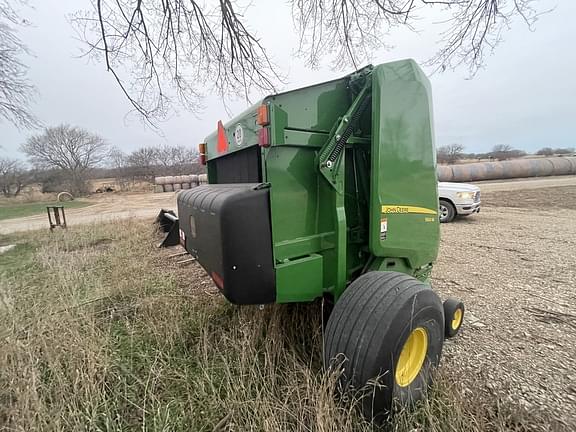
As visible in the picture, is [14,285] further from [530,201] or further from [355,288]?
[530,201]

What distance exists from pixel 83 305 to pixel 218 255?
7.52 feet

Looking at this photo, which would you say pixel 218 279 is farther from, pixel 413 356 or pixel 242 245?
pixel 413 356

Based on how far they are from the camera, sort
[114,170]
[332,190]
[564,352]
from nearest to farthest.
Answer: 1. [332,190]
2. [564,352]
3. [114,170]

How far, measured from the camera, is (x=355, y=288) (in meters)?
1.68

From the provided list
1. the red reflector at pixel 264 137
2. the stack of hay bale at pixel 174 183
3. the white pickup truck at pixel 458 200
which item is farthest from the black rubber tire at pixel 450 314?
the stack of hay bale at pixel 174 183

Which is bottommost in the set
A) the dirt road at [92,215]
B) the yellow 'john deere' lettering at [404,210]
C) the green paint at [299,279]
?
the dirt road at [92,215]

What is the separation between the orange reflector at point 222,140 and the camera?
2404mm

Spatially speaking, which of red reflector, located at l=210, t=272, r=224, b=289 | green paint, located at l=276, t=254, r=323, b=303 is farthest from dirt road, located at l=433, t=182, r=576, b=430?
red reflector, located at l=210, t=272, r=224, b=289

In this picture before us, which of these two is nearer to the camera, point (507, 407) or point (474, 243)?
point (507, 407)

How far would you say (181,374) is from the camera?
183 cm

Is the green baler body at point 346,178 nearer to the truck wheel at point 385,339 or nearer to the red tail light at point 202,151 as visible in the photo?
the truck wheel at point 385,339

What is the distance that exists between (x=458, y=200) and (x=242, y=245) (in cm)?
786

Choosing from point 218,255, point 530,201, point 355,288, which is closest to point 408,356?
point 355,288

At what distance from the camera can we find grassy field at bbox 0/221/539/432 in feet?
4.80
